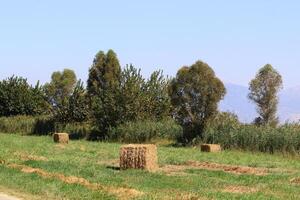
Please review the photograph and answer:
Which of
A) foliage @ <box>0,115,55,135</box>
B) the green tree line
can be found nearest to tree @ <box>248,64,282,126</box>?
the green tree line

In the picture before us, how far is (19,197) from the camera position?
41.1 feet

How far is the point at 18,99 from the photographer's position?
56.8 metres

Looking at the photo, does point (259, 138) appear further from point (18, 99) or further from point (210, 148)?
point (18, 99)

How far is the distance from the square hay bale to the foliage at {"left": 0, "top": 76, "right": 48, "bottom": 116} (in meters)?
39.4

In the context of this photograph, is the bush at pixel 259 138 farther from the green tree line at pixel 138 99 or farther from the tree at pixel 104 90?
the tree at pixel 104 90

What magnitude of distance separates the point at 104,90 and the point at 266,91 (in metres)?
14.7

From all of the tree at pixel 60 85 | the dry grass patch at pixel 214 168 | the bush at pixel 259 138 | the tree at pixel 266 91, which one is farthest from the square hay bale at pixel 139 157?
the tree at pixel 60 85

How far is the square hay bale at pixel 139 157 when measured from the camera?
18547 millimetres

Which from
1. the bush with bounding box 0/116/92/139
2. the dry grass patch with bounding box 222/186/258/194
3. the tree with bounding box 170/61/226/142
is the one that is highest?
the tree with bounding box 170/61/226/142

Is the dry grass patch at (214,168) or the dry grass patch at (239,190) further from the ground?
the dry grass patch at (214,168)

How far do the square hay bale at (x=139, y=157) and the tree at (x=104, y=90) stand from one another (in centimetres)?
2242

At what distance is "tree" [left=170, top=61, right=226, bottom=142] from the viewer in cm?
3584

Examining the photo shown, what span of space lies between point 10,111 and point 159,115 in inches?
778

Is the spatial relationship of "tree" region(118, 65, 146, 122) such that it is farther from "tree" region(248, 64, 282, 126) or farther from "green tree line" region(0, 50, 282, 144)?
"tree" region(248, 64, 282, 126)
